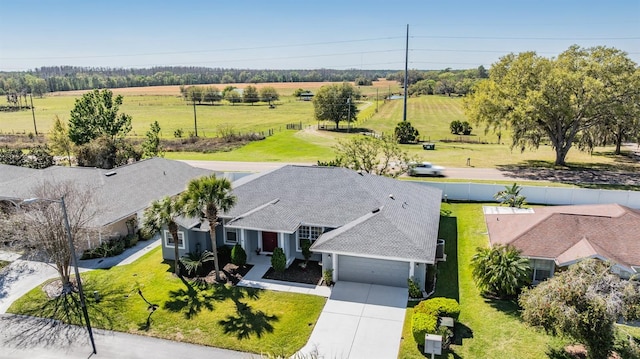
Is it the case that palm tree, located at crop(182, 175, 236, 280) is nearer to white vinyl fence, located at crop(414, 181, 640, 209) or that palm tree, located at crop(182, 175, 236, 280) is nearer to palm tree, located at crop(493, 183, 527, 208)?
white vinyl fence, located at crop(414, 181, 640, 209)

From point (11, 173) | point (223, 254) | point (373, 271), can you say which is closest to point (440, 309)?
point (373, 271)

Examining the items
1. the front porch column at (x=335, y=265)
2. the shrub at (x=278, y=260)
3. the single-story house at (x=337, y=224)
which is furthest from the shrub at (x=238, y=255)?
the front porch column at (x=335, y=265)

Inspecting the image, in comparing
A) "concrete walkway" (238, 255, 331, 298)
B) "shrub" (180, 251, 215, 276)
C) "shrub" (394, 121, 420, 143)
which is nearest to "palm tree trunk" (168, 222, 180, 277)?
"shrub" (180, 251, 215, 276)

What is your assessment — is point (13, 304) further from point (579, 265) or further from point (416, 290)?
point (579, 265)

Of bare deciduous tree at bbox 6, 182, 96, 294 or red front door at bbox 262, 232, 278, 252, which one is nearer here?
bare deciduous tree at bbox 6, 182, 96, 294

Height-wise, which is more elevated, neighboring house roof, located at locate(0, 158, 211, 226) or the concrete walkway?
neighboring house roof, located at locate(0, 158, 211, 226)

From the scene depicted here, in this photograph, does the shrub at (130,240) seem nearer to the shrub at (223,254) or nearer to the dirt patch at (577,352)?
the shrub at (223,254)
